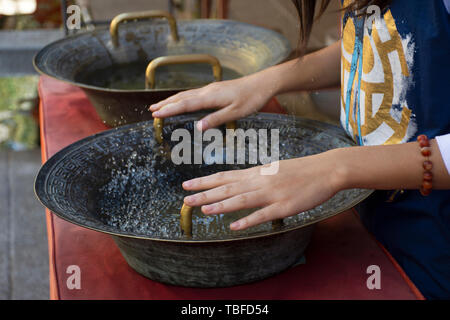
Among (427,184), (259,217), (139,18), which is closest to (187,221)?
(259,217)

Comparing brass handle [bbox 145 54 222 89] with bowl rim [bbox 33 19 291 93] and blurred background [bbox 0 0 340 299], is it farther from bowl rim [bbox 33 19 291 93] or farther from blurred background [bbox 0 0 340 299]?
blurred background [bbox 0 0 340 299]

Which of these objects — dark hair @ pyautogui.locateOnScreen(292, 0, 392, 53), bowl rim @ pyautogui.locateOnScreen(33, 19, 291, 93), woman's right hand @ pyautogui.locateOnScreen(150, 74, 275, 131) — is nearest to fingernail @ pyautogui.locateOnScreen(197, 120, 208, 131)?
woman's right hand @ pyautogui.locateOnScreen(150, 74, 275, 131)

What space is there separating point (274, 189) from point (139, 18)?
0.93m

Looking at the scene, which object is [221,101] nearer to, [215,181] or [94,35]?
[215,181]

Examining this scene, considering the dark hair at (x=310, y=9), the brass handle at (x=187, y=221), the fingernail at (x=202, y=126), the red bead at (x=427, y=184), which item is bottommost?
the brass handle at (x=187, y=221)

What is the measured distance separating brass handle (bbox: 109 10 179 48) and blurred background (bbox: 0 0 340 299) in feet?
1.11

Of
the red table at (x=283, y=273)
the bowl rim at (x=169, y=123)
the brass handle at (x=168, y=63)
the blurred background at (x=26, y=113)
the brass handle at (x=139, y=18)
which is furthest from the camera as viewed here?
the blurred background at (x=26, y=113)

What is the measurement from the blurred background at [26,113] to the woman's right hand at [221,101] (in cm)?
45

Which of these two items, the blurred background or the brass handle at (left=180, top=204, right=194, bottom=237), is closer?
the brass handle at (left=180, top=204, right=194, bottom=237)

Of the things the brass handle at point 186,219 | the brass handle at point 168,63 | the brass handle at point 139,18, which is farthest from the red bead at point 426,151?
the brass handle at point 139,18

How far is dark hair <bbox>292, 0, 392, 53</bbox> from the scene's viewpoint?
862 millimetres

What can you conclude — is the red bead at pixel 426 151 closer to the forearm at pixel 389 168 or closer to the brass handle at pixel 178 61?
the forearm at pixel 389 168

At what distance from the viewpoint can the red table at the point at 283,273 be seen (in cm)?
82

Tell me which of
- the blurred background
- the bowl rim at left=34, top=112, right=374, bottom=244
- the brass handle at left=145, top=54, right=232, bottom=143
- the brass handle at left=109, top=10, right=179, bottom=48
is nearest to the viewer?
the bowl rim at left=34, top=112, right=374, bottom=244
